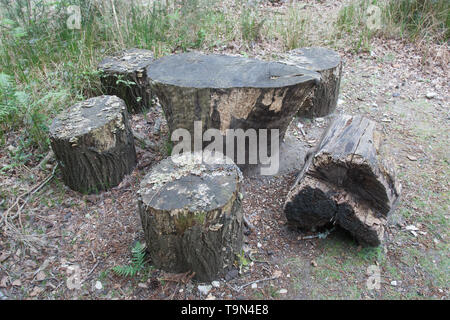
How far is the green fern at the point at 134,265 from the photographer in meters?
2.26

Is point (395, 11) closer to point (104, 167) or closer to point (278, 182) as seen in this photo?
point (278, 182)

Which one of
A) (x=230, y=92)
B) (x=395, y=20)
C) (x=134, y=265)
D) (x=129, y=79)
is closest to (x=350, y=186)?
(x=230, y=92)

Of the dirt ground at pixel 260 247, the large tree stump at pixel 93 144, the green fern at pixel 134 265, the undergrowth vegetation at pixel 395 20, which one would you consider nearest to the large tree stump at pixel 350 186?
the dirt ground at pixel 260 247

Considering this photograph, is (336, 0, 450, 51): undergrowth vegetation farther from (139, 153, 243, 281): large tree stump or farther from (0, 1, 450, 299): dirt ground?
(139, 153, 243, 281): large tree stump

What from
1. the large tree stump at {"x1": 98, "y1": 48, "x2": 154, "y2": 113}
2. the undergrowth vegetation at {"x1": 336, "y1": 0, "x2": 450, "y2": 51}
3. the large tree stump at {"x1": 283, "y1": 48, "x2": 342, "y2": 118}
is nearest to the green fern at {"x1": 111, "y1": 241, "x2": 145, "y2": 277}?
the large tree stump at {"x1": 98, "y1": 48, "x2": 154, "y2": 113}

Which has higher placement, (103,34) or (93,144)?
(103,34)

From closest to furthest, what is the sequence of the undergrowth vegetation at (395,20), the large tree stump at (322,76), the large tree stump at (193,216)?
the large tree stump at (193,216) → the large tree stump at (322,76) → the undergrowth vegetation at (395,20)

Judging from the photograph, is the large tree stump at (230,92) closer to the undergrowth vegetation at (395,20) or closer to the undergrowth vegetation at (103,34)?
the undergrowth vegetation at (103,34)

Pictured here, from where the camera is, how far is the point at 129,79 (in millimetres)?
3664

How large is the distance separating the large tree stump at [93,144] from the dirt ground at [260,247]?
13 cm

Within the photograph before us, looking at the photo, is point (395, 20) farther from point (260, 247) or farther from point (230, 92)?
point (260, 247)

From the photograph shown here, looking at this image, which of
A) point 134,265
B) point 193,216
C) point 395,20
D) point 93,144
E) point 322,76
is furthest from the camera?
point 395,20

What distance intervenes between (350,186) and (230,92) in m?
1.08

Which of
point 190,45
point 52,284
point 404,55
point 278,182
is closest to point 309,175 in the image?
point 278,182
